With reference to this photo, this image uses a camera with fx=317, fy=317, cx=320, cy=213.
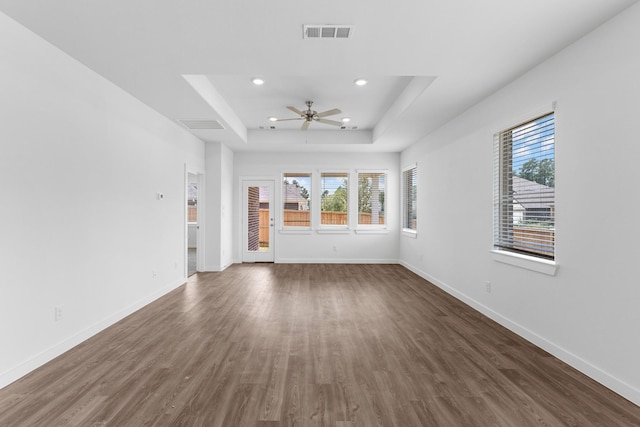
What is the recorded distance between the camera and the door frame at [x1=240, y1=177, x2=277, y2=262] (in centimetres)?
772

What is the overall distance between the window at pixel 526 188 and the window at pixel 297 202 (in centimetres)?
470

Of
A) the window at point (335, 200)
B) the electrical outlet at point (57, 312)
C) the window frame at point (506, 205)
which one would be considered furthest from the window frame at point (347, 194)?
the electrical outlet at point (57, 312)

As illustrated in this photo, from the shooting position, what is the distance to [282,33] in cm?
258

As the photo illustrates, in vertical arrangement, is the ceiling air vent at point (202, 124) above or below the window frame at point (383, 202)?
above

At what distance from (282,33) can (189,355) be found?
9.34ft

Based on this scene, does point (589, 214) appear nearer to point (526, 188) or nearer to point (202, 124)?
point (526, 188)

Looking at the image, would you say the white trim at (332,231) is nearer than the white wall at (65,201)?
No

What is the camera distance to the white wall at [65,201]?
7.93ft

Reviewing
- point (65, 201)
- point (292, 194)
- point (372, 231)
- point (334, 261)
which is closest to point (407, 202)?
point (372, 231)

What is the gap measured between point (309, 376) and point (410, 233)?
4996mm

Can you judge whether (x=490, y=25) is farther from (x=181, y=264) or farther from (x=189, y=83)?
(x=181, y=264)

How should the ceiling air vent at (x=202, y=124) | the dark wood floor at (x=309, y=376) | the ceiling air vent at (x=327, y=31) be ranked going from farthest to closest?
the ceiling air vent at (x=202, y=124)
the ceiling air vent at (x=327, y=31)
the dark wood floor at (x=309, y=376)

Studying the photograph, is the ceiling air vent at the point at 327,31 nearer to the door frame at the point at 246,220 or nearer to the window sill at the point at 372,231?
the door frame at the point at 246,220

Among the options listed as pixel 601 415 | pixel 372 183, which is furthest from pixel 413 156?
pixel 601 415
